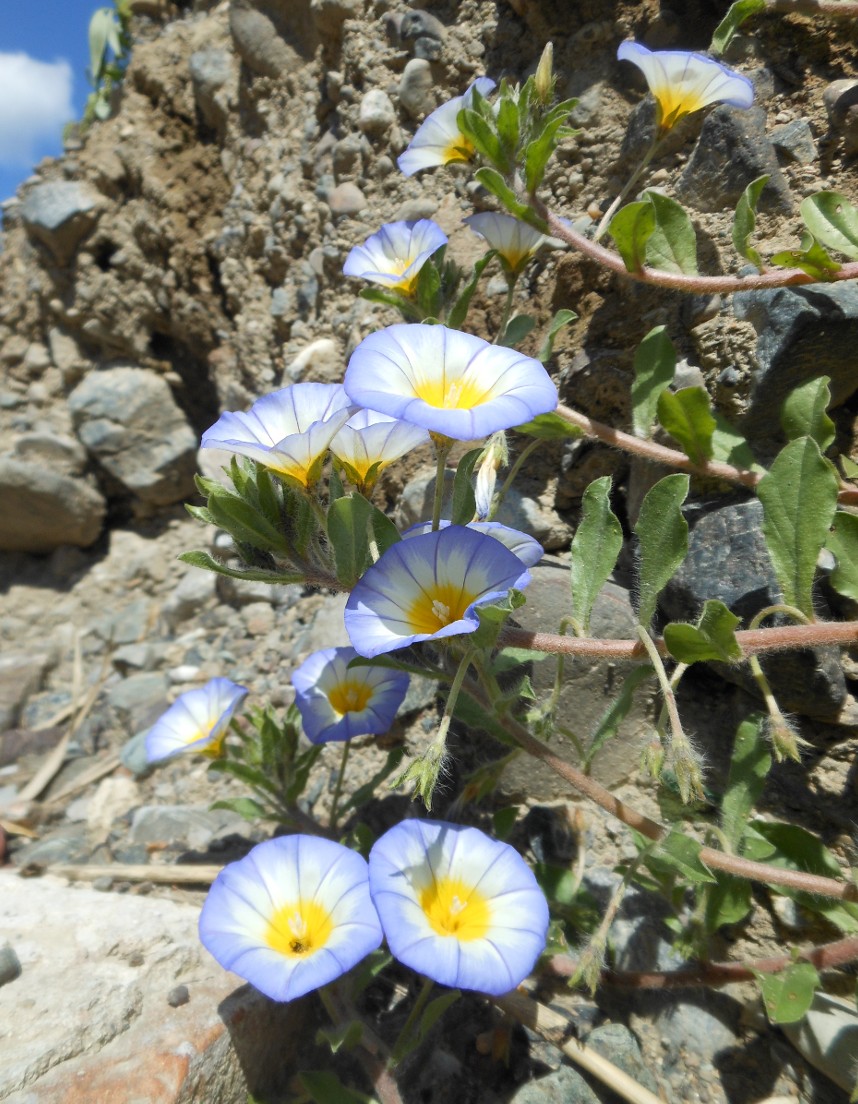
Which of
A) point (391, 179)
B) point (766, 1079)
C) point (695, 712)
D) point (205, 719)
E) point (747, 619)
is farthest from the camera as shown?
point (391, 179)

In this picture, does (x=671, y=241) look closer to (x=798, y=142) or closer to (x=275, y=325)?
(x=798, y=142)

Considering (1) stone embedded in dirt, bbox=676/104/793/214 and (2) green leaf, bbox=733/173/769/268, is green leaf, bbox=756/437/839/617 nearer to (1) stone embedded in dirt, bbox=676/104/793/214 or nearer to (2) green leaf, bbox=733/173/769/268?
(2) green leaf, bbox=733/173/769/268

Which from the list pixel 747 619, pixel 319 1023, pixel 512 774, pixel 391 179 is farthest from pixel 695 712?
pixel 391 179

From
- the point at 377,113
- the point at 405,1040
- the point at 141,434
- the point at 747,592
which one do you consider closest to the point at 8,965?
the point at 405,1040

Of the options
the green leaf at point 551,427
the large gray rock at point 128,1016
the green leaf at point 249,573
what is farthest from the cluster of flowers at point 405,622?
the green leaf at point 551,427

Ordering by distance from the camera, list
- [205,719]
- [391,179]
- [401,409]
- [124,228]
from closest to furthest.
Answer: [401,409], [205,719], [391,179], [124,228]

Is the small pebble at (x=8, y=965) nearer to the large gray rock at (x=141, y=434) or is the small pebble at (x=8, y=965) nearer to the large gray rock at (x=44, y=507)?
the large gray rock at (x=141, y=434)

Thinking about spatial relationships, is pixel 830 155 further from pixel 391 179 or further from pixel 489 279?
pixel 391 179
